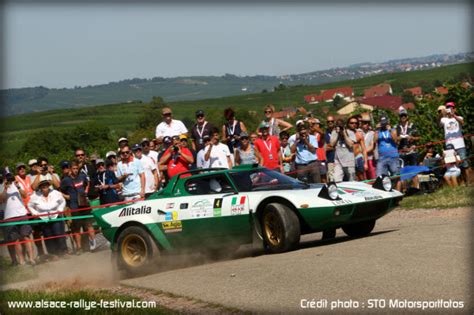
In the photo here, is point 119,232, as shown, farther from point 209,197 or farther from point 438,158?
point 438,158

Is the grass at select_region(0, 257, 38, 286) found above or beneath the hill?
beneath

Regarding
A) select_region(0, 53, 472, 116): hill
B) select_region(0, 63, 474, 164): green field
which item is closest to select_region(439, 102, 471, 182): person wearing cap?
select_region(0, 63, 474, 164): green field

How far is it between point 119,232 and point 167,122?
5277 millimetres

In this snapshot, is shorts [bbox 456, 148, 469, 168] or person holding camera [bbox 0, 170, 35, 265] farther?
shorts [bbox 456, 148, 469, 168]

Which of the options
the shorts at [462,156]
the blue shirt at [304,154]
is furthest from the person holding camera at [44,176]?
the shorts at [462,156]

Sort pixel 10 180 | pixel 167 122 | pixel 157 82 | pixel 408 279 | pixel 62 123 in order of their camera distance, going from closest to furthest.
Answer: pixel 408 279, pixel 10 180, pixel 167 122, pixel 62 123, pixel 157 82

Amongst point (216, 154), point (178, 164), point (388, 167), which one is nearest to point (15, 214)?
point (178, 164)

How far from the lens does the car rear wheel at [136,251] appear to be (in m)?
12.8

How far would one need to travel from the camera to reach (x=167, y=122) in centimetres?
1805

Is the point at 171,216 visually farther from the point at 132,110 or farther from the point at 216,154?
the point at 132,110

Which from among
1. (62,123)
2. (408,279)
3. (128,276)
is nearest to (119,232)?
(128,276)

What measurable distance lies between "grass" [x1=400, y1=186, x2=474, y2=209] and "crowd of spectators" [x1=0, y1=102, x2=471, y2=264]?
0.55 m

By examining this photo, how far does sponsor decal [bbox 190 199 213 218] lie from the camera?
1265cm

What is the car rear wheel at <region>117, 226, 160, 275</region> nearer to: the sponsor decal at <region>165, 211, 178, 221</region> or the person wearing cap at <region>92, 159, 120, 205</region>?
the sponsor decal at <region>165, 211, 178, 221</region>
